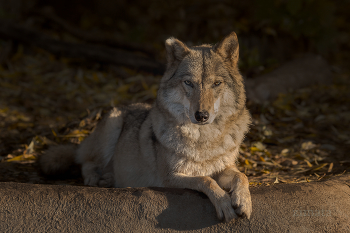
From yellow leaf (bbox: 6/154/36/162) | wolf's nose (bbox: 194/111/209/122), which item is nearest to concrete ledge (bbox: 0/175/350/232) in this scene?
wolf's nose (bbox: 194/111/209/122)

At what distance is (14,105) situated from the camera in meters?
7.19

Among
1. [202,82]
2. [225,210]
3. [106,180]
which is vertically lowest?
[106,180]

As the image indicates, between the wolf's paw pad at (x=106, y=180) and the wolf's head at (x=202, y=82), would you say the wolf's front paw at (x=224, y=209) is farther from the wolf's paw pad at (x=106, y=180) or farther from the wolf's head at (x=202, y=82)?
the wolf's paw pad at (x=106, y=180)

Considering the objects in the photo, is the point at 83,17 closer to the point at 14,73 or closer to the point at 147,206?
the point at 14,73

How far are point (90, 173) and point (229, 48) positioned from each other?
268 cm

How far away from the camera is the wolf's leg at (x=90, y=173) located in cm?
461

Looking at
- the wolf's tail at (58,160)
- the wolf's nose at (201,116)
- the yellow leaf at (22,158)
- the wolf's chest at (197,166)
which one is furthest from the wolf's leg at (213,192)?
the yellow leaf at (22,158)

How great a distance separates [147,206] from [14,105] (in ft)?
18.0

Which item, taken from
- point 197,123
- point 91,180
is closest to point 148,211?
point 197,123

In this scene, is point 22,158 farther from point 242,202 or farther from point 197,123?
point 242,202

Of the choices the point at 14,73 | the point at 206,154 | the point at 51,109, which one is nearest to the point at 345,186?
the point at 206,154

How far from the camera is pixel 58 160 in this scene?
473 cm

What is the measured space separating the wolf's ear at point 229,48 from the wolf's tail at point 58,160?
278 cm

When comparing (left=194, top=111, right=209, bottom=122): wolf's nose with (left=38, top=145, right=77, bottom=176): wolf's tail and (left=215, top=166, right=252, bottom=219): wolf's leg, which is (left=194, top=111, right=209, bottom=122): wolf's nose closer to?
(left=215, top=166, right=252, bottom=219): wolf's leg
